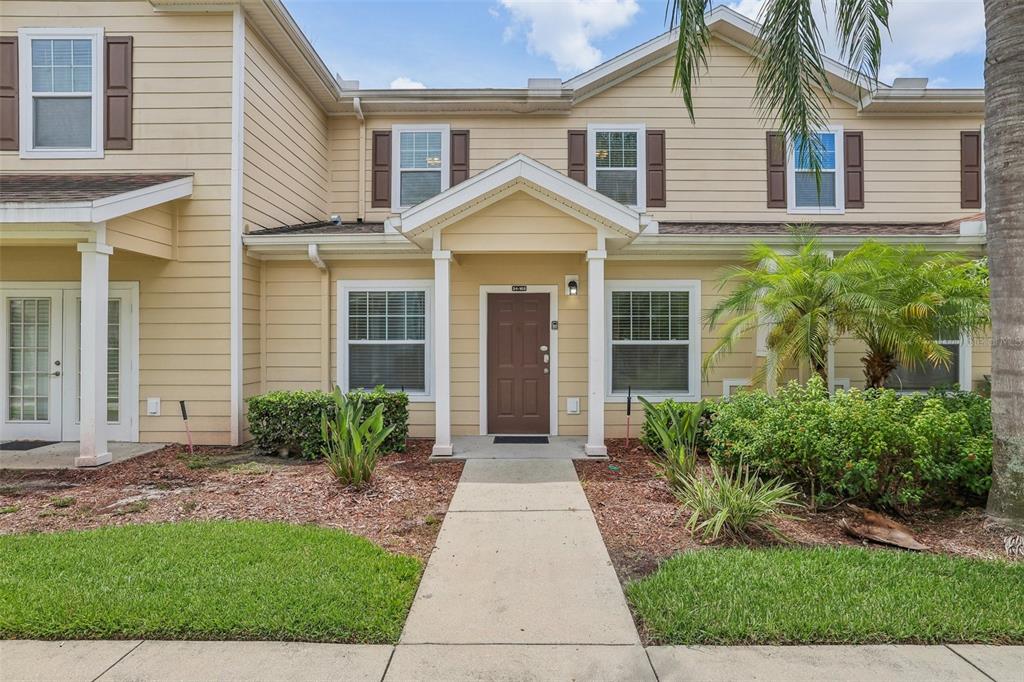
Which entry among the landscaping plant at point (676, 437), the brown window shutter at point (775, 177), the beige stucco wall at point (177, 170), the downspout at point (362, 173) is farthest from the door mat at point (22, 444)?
the brown window shutter at point (775, 177)

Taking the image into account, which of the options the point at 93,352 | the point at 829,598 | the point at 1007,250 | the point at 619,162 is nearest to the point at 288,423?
the point at 93,352

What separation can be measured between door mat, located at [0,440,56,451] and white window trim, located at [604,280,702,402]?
302 inches

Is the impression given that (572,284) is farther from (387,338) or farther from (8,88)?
(8,88)

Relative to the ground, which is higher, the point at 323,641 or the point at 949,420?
the point at 949,420

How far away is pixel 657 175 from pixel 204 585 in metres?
8.50

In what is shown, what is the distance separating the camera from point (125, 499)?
5027 mm

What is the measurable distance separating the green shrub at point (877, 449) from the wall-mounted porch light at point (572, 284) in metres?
3.28

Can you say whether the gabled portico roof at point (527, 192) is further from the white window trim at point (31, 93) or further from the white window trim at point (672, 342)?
the white window trim at point (31, 93)

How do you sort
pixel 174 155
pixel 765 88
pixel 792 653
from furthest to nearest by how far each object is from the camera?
pixel 174 155
pixel 765 88
pixel 792 653

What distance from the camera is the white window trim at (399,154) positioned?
9.30 meters

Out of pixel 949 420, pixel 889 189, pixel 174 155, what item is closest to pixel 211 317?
pixel 174 155

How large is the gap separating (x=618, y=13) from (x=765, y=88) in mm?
6104

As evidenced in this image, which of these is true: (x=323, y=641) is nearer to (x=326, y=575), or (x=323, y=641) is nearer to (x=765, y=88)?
(x=326, y=575)

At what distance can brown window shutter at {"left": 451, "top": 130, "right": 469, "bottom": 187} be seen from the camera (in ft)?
30.5
